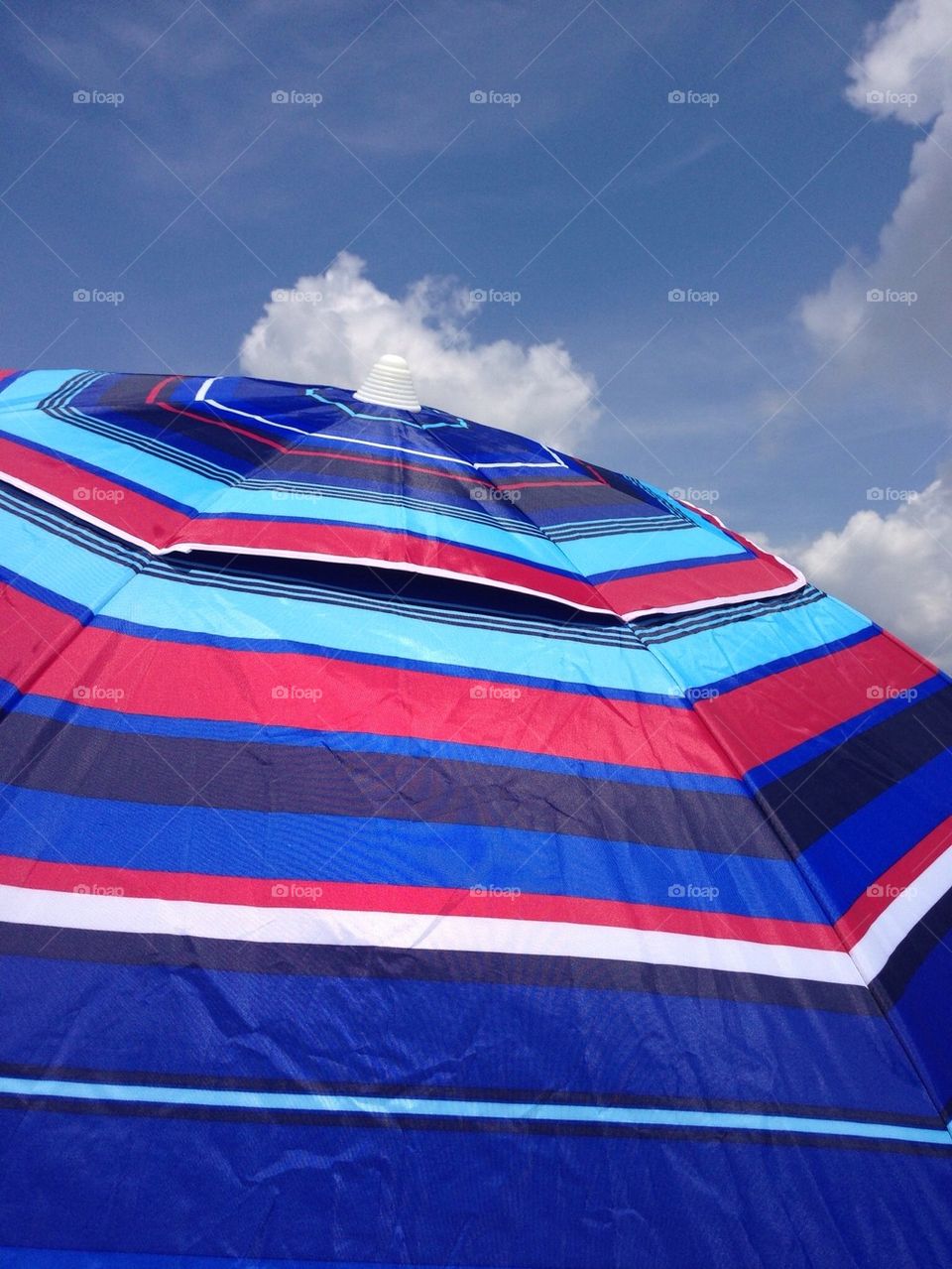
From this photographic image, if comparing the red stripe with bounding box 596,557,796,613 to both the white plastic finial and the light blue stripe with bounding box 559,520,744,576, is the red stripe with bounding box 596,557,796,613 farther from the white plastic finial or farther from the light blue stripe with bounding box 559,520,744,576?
the white plastic finial

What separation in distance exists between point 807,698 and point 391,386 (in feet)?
6.91

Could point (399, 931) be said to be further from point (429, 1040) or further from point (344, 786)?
point (344, 786)

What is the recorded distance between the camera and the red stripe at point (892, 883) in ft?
7.02

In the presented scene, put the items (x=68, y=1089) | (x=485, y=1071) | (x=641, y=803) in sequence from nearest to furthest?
1. (x=68, y=1089)
2. (x=485, y=1071)
3. (x=641, y=803)

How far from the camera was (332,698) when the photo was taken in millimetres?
2184

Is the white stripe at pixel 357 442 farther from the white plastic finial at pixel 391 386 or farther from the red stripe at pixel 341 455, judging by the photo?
the white plastic finial at pixel 391 386

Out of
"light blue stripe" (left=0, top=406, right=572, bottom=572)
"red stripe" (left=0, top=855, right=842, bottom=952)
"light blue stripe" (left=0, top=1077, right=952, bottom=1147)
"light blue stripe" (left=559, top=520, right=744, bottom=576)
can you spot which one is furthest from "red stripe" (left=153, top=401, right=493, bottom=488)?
"light blue stripe" (left=0, top=1077, right=952, bottom=1147)

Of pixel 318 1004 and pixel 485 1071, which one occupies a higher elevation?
pixel 485 1071

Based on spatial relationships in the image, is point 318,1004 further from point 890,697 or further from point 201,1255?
point 890,697

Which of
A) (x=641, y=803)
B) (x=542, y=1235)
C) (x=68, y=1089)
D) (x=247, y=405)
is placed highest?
(x=247, y=405)

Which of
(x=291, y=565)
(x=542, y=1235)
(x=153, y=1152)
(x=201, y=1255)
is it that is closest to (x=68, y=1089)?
(x=153, y=1152)

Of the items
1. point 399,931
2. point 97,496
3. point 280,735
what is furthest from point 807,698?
point 97,496

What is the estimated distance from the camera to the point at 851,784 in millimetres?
2586

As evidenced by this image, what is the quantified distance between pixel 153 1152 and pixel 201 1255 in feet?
0.65
